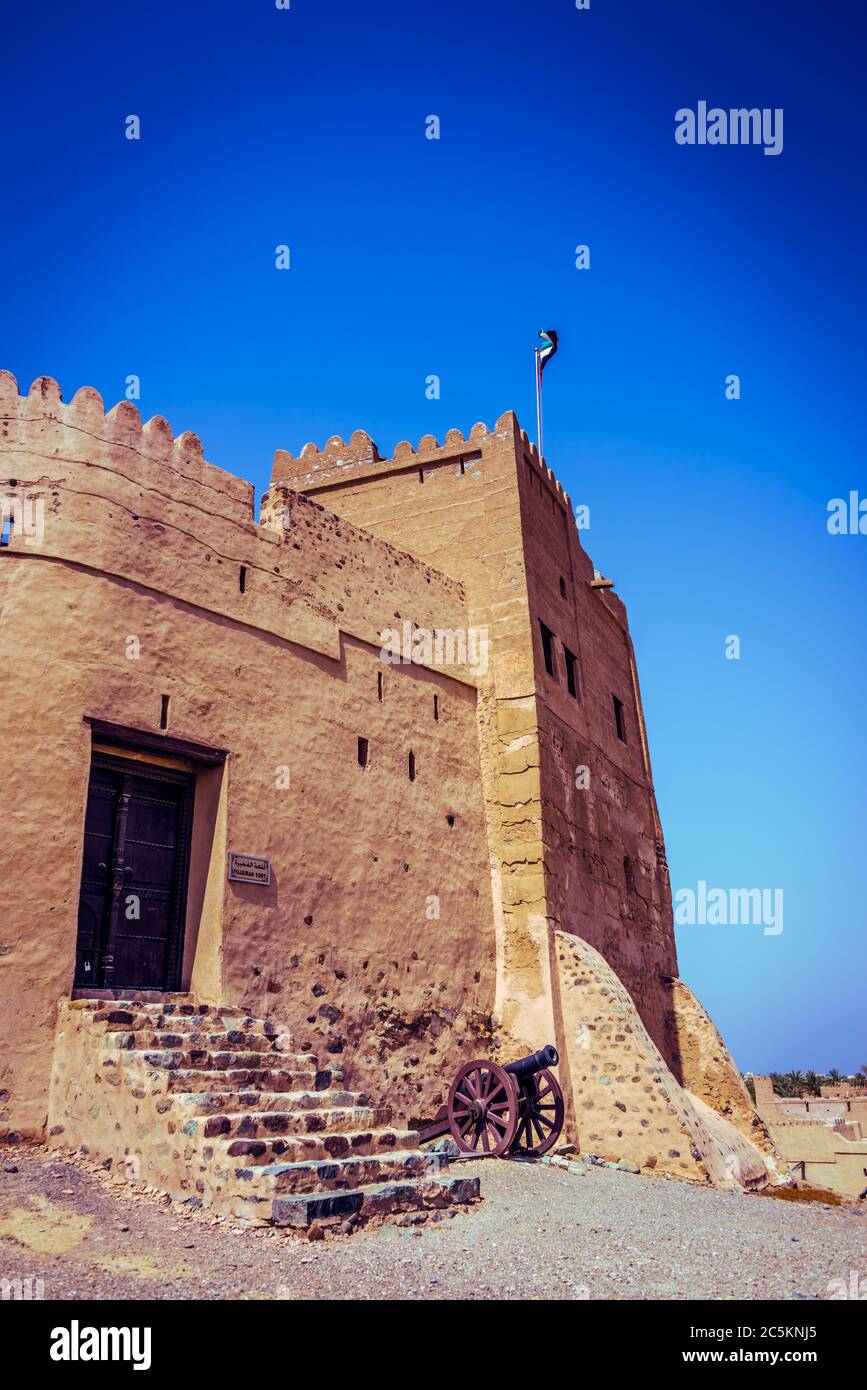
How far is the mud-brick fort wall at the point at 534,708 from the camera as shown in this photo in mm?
13375

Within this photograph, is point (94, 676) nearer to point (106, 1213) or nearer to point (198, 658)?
point (198, 658)

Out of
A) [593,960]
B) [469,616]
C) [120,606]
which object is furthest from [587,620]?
[120,606]

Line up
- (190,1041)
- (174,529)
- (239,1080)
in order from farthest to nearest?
(174,529) → (190,1041) → (239,1080)

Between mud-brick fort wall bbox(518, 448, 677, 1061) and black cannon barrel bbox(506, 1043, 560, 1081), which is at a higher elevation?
mud-brick fort wall bbox(518, 448, 677, 1061)

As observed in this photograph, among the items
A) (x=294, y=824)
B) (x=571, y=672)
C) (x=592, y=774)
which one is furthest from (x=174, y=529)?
(x=592, y=774)

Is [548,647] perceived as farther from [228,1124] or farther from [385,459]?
[228,1124]

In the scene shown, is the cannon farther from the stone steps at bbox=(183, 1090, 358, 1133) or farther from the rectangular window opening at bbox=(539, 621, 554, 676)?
the rectangular window opening at bbox=(539, 621, 554, 676)

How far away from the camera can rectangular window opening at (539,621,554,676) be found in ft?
49.6

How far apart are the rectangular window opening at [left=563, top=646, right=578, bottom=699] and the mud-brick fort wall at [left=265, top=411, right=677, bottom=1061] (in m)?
0.04

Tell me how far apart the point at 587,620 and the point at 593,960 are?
6724mm

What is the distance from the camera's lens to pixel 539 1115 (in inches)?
440

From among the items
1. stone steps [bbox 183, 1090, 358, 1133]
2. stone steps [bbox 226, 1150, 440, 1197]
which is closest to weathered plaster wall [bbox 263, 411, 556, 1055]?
stone steps [bbox 183, 1090, 358, 1133]

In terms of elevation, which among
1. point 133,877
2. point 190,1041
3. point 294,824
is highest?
point 294,824

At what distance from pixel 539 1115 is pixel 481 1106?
33.5 inches
